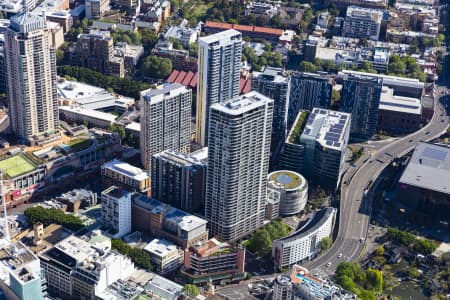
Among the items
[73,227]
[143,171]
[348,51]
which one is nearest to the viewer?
[73,227]

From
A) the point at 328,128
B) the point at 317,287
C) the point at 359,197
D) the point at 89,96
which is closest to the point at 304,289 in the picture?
the point at 317,287

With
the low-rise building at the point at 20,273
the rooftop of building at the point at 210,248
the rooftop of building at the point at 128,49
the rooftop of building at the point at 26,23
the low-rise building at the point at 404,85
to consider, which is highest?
the rooftop of building at the point at 26,23

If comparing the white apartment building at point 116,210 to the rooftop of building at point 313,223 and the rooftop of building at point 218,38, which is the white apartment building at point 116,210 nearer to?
the rooftop of building at point 313,223

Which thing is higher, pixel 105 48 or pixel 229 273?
pixel 105 48

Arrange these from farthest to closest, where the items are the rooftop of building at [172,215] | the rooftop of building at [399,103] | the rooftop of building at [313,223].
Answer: the rooftop of building at [399,103] → the rooftop of building at [313,223] → the rooftop of building at [172,215]

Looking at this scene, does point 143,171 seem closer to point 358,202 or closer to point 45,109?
point 45,109

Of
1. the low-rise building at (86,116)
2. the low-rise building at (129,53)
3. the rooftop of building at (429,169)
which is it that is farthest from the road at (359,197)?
the low-rise building at (129,53)

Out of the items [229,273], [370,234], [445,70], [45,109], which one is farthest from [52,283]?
[445,70]
